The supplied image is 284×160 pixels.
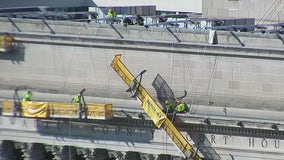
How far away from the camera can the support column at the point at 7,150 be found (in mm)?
57625

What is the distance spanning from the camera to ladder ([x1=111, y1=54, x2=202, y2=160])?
5259 cm

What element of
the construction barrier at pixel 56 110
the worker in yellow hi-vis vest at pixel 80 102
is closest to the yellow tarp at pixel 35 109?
the construction barrier at pixel 56 110

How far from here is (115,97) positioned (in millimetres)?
56250

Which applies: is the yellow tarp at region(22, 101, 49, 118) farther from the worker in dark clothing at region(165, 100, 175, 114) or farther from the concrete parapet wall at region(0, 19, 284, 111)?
the worker in dark clothing at region(165, 100, 175, 114)

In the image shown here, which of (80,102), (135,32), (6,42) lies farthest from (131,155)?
(6,42)

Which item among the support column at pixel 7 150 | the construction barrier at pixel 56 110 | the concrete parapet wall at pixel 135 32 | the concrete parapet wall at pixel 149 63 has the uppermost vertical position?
the concrete parapet wall at pixel 135 32

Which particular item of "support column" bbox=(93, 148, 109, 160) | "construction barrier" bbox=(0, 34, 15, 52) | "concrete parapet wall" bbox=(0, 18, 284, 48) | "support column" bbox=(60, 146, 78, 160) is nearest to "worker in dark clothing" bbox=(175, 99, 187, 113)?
"concrete parapet wall" bbox=(0, 18, 284, 48)

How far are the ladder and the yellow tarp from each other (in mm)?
4911

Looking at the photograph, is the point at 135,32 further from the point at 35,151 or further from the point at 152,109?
the point at 35,151

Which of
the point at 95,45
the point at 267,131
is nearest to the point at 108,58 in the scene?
the point at 95,45

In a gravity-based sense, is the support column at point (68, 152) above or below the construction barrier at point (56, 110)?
below

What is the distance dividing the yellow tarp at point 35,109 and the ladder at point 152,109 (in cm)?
491

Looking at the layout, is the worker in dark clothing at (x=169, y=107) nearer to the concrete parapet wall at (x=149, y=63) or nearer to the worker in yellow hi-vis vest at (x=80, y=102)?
the concrete parapet wall at (x=149, y=63)

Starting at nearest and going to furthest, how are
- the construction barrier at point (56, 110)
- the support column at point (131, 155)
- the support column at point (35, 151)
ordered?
1. the construction barrier at point (56, 110)
2. the support column at point (131, 155)
3. the support column at point (35, 151)
